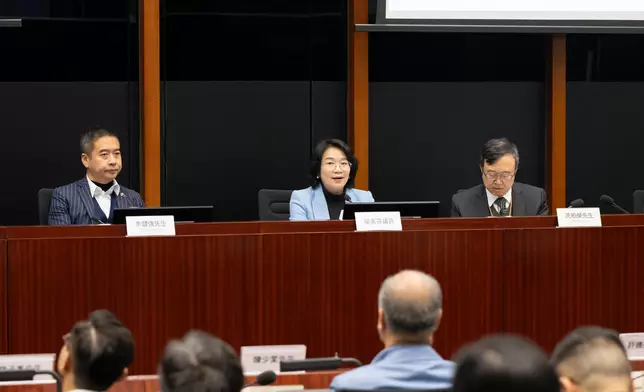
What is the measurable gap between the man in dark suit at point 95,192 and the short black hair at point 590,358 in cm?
303

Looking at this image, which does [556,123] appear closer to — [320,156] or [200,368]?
[320,156]

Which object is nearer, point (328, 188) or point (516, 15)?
point (328, 188)

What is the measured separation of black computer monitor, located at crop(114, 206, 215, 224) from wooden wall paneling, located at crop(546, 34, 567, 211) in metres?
2.94

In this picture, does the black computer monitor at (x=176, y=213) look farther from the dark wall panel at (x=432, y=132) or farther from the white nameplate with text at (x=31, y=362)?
the dark wall panel at (x=432, y=132)

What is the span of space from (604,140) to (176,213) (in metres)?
3.36

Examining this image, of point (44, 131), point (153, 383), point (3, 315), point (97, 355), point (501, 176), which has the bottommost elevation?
point (153, 383)

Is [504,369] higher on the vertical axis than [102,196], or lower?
lower

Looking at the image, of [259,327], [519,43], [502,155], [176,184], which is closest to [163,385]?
[259,327]

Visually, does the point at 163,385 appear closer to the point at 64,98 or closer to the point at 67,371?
the point at 67,371

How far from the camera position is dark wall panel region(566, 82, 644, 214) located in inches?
238

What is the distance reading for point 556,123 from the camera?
5.96m

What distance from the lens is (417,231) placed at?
3424 mm

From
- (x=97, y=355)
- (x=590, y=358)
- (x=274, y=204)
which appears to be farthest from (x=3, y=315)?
(x=590, y=358)

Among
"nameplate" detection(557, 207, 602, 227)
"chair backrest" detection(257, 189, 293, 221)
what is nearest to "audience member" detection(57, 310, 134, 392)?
"nameplate" detection(557, 207, 602, 227)
